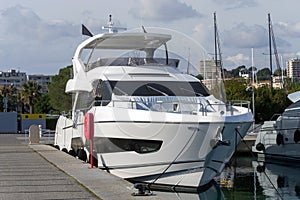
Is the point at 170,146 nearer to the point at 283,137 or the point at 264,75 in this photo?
the point at 283,137

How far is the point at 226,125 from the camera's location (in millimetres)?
16547

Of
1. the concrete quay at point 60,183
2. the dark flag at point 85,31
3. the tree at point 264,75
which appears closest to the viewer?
the concrete quay at point 60,183

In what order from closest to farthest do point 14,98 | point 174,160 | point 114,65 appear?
1. point 174,160
2. point 114,65
3. point 14,98

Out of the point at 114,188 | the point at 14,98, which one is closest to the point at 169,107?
the point at 114,188

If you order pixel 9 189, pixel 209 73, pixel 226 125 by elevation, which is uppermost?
pixel 209 73

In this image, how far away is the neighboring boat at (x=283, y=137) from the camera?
28109 millimetres

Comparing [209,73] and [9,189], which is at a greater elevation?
[209,73]

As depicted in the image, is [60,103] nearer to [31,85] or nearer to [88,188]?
[31,85]

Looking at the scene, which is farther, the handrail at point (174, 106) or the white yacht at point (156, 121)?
the handrail at point (174, 106)

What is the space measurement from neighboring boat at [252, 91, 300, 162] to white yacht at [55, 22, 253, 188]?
Answer: 33.4ft

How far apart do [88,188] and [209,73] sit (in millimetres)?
9106

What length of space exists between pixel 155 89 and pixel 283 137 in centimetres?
1312

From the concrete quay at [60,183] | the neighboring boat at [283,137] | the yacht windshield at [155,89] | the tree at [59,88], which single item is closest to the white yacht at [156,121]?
the yacht windshield at [155,89]

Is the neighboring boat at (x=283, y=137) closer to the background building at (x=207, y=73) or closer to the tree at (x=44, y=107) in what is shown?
the background building at (x=207, y=73)
